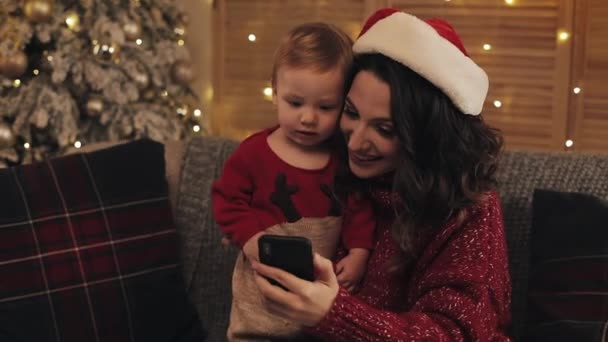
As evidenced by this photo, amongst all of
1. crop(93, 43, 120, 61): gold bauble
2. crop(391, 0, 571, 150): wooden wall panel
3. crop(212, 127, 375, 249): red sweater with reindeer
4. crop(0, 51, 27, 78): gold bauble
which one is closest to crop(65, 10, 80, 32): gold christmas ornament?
crop(93, 43, 120, 61): gold bauble

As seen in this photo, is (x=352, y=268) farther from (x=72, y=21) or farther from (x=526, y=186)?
(x=72, y=21)

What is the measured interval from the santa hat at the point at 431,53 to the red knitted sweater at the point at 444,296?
21 cm

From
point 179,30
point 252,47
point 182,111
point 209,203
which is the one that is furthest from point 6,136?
point 252,47

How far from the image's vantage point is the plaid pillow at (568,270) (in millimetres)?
1718

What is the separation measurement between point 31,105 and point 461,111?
208cm

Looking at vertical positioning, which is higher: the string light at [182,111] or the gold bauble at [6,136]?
the gold bauble at [6,136]

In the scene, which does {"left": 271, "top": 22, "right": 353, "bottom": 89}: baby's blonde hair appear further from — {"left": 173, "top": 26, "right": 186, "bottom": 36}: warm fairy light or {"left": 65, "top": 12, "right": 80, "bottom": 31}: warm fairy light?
{"left": 173, "top": 26, "right": 186, "bottom": 36}: warm fairy light

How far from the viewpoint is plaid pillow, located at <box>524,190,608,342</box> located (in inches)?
67.6

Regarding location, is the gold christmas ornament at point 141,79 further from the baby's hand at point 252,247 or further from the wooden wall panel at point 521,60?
the baby's hand at point 252,247

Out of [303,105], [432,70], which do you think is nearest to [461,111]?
[432,70]

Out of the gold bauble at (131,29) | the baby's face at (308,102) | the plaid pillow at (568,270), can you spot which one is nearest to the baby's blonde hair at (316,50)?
the baby's face at (308,102)

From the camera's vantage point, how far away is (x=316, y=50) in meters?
1.71

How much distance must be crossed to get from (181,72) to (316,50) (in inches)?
78.6

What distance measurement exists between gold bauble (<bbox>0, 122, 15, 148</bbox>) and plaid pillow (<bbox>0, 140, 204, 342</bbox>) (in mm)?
1081
